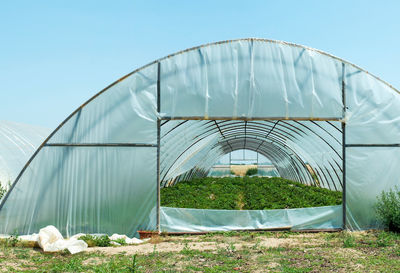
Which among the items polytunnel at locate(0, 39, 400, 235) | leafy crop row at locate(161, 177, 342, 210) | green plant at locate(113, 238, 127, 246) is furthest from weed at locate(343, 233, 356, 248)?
green plant at locate(113, 238, 127, 246)

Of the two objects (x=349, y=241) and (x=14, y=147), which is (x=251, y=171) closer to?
(x=14, y=147)

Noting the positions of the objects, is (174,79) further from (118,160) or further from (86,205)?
(86,205)

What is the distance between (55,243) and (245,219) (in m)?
4.51

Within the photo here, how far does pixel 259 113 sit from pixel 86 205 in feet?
15.9

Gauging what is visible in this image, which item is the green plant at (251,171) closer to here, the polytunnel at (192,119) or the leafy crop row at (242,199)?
the leafy crop row at (242,199)

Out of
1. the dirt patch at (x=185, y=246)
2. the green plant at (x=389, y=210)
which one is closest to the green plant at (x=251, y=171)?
the green plant at (x=389, y=210)

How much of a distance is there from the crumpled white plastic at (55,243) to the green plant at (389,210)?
6999 millimetres

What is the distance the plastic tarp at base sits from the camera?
379 inches

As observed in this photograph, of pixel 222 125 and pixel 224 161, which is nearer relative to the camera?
pixel 222 125

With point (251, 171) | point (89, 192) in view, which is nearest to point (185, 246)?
point (89, 192)

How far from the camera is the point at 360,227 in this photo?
32.3 ft

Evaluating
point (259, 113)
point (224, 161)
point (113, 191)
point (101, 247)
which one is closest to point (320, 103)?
point (259, 113)

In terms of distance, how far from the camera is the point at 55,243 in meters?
8.05

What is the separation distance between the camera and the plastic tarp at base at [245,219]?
9625 mm
